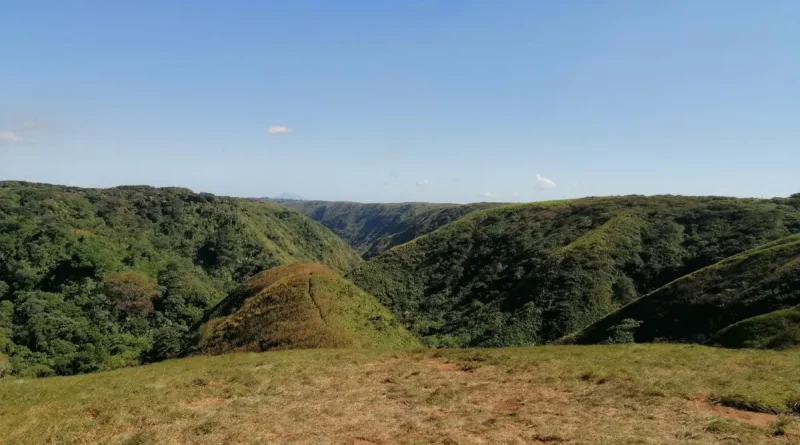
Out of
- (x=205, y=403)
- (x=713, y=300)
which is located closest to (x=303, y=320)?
(x=205, y=403)

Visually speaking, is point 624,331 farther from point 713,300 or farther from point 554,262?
point 554,262

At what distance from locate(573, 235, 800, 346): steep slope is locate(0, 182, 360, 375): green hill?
43.6 m

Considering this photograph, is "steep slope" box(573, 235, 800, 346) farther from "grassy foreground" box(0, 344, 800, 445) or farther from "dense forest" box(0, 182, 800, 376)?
"grassy foreground" box(0, 344, 800, 445)

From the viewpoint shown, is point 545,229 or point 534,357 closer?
point 534,357

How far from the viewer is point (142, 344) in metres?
82.2

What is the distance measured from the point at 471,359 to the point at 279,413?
33.0 feet

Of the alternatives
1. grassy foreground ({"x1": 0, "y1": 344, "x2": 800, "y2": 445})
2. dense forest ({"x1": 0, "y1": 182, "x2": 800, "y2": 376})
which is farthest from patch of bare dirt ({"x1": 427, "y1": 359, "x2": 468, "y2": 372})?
dense forest ({"x1": 0, "y1": 182, "x2": 800, "y2": 376})

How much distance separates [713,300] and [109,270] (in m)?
109

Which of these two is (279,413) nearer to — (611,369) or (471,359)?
(471,359)

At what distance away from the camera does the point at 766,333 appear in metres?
24.3

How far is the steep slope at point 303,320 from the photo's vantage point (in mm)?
33938

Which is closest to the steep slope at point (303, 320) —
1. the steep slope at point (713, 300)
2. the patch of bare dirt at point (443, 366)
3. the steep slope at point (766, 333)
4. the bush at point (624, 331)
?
the patch of bare dirt at point (443, 366)

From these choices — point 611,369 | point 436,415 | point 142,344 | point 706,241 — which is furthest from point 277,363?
point 142,344

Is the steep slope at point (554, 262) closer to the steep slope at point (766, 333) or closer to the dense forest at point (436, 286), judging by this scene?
the dense forest at point (436, 286)
